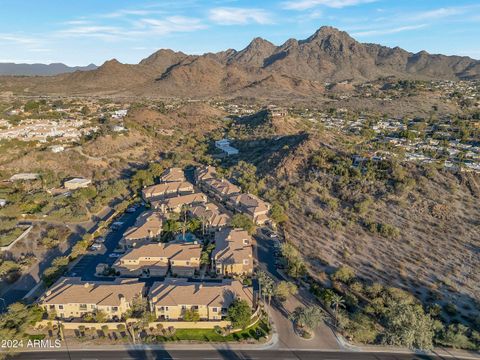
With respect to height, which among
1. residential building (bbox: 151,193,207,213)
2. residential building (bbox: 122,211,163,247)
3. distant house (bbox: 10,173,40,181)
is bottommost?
residential building (bbox: 122,211,163,247)

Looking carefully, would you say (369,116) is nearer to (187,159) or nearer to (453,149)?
(453,149)

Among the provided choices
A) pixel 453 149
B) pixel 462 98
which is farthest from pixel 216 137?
pixel 462 98

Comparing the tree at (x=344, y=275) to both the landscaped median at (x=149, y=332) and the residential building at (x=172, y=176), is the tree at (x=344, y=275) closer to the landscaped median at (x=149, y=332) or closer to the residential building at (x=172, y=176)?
the landscaped median at (x=149, y=332)

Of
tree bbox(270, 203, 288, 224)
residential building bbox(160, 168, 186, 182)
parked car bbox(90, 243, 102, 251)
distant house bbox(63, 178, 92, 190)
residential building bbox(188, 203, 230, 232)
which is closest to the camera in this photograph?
parked car bbox(90, 243, 102, 251)

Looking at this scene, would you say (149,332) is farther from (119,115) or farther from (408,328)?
(119,115)

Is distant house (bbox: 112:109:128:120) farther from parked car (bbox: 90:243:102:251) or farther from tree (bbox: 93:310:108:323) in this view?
tree (bbox: 93:310:108:323)

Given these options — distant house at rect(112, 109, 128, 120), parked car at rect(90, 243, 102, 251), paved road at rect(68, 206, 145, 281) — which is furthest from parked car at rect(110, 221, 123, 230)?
distant house at rect(112, 109, 128, 120)

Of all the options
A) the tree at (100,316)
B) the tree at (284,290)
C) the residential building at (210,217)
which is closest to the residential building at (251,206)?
the residential building at (210,217)
